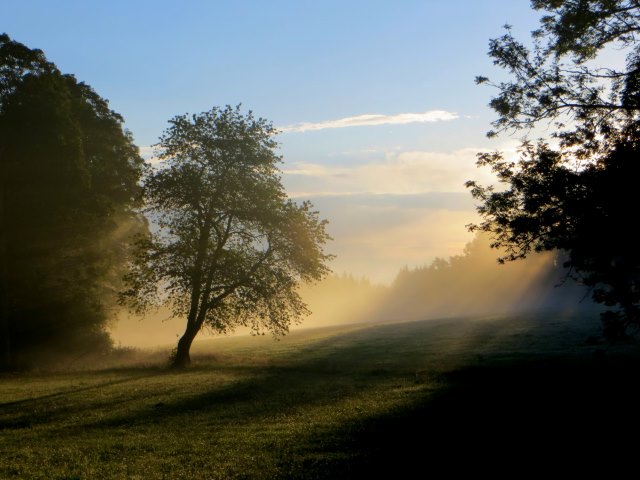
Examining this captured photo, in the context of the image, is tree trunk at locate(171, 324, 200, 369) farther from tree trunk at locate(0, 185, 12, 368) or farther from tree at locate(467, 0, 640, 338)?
tree at locate(467, 0, 640, 338)

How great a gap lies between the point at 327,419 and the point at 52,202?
3071cm

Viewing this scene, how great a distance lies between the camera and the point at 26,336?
4400 centimetres

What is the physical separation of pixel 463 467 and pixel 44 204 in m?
37.7

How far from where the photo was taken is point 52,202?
1642 inches

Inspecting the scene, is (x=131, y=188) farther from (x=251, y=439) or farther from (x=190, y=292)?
(x=251, y=439)

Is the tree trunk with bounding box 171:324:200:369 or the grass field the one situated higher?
the tree trunk with bounding box 171:324:200:369

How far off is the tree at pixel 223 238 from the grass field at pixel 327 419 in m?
5.81

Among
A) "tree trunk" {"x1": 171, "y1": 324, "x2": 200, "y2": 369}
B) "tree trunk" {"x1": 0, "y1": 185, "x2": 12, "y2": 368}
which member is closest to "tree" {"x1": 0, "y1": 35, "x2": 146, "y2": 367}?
"tree trunk" {"x1": 0, "y1": 185, "x2": 12, "y2": 368}

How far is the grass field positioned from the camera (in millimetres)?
14289

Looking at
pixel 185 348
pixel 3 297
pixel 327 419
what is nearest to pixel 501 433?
pixel 327 419

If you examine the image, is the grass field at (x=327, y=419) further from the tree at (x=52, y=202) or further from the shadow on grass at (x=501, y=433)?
the tree at (x=52, y=202)

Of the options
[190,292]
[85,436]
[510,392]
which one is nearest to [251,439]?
[85,436]

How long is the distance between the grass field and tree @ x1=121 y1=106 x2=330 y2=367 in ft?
19.1

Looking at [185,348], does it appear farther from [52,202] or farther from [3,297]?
[52,202]
